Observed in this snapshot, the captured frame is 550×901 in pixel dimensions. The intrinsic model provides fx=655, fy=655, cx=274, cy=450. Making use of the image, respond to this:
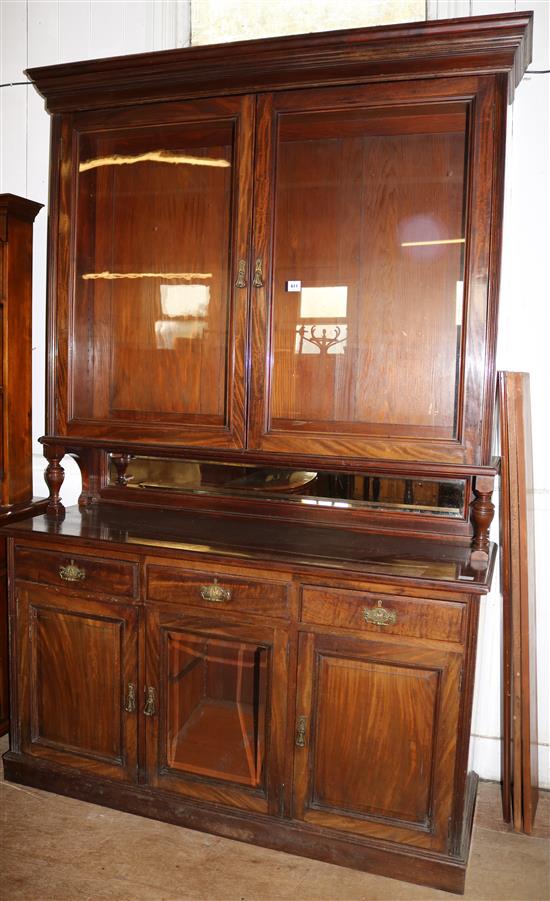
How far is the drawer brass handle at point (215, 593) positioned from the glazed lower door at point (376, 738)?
255 millimetres

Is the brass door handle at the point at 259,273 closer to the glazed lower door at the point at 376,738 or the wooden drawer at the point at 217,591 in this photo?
the wooden drawer at the point at 217,591

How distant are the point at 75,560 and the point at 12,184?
163cm

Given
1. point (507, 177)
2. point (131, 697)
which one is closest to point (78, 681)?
point (131, 697)

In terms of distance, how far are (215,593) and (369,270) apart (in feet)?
3.44

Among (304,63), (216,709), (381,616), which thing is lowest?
(216,709)

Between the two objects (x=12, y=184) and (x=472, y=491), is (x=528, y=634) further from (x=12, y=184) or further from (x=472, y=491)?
(x=12, y=184)

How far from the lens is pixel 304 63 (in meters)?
1.86

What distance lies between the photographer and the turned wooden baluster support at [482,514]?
1.89 m

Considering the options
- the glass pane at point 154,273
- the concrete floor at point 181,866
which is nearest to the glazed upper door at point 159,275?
the glass pane at point 154,273

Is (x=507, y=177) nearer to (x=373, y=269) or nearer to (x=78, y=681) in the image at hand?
(x=373, y=269)

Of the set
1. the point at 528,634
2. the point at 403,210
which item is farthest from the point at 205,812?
the point at 403,210

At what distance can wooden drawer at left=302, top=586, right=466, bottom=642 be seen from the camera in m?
1.73

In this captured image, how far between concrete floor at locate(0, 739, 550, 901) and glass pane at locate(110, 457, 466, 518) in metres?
1.02

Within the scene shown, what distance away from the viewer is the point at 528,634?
2.03m
